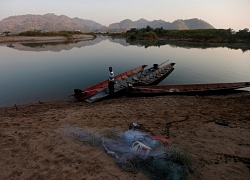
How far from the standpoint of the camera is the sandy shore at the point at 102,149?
3453mm

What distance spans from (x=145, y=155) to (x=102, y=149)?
4.05ft

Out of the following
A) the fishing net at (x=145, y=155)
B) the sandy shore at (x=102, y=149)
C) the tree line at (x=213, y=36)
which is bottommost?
the sandy shore at (x=102, y=149)

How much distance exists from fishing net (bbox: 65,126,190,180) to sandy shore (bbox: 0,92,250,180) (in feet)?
0.51

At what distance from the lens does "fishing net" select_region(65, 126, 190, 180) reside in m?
3.28

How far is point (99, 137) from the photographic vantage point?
474cm

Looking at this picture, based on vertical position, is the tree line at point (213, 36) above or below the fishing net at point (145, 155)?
above

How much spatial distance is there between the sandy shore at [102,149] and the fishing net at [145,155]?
15cm

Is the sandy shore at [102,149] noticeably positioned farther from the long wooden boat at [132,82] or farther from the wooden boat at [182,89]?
the wooden boat at [182,89]

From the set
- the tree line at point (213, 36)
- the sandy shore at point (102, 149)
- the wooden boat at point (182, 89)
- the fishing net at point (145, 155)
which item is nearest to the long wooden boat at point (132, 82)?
the wooden boat at point (182, 89)

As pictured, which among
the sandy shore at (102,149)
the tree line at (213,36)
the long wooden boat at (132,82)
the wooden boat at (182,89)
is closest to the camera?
the sandy shore at (102,149)

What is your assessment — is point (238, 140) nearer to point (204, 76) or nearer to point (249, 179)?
point (249, 179)

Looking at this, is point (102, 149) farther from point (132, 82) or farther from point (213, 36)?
point (213, 36)

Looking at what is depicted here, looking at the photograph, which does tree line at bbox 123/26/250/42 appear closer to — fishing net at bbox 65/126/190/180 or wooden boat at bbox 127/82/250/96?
wooden boat at bbox 127/82/250/96

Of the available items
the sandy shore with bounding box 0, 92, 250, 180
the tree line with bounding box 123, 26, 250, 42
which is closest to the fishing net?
the sandy shore with bounding box 0, 92, 250, 180
